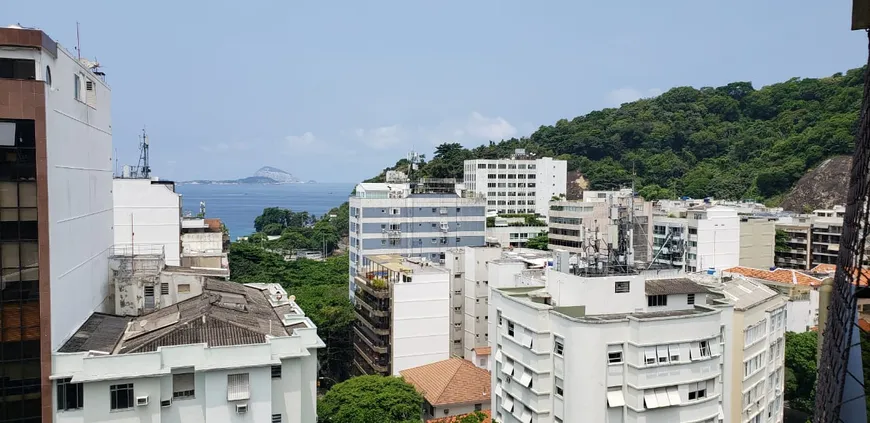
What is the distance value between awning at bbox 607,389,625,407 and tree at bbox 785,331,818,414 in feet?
54.4

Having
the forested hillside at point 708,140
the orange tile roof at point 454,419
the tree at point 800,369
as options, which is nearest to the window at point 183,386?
the orange tile roof at point 454,419

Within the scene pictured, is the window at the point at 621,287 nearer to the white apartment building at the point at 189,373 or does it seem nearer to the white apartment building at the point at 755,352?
the white apartment building at the point at 755,352

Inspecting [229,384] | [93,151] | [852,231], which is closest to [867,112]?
[852,231]

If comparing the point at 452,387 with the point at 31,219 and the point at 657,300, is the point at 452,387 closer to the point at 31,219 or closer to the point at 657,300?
the point at 657,300

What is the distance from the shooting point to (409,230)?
47.1 metres

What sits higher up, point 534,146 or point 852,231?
point 534,146

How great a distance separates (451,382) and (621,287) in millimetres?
10206

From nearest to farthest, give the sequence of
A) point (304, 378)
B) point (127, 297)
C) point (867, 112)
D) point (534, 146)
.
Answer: point (867, 112) → point (304, 378) → point (127, 297) → point (534, 146)

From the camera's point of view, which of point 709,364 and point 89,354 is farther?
point 709,364

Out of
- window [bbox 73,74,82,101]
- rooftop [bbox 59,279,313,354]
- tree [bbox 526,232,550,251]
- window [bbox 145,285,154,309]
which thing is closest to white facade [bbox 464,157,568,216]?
tree [bbox 526,232,550,251]

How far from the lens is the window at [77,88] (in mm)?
18119

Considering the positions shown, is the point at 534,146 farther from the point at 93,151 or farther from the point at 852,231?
the point at 852,231

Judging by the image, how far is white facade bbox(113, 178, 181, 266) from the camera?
30359 mm

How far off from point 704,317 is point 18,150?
1868cm
